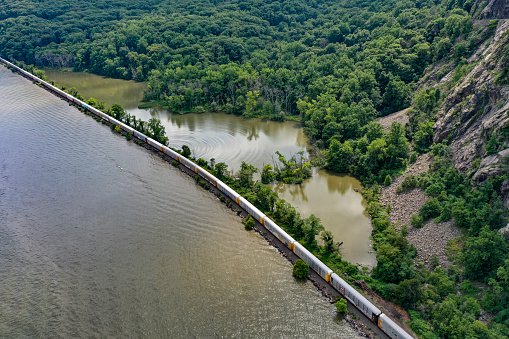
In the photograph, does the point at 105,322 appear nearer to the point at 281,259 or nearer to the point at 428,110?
the point at 281,259

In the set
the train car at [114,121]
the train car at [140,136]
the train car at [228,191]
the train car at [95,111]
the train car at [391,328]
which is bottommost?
the train car at [391,328]

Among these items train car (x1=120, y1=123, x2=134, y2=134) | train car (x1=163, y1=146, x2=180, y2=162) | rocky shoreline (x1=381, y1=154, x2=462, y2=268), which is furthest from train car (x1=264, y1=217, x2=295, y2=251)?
train car (x1=120, y1=123, x2=134, y2=134)

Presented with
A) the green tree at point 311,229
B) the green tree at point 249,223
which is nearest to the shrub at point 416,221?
the green tree at point 311,229

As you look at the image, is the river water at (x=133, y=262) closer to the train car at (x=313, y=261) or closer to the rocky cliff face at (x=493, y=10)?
the train car at (x=313, y=261)

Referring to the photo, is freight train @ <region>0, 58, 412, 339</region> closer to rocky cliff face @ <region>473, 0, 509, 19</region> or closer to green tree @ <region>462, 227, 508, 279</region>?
green tree @ <region>462, 227, 508, 279</region>

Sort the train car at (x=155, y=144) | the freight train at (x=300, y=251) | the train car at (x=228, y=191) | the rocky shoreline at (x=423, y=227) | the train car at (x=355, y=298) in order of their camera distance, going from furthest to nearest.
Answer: the train car at (x=155, y=144), the train car at (x=228, y=191), the rocky shoreline at (x=423, y=227), the train car at (x=355, y=298), the freight train at (x=300, y=251)

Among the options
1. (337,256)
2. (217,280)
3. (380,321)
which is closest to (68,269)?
(217,280)
